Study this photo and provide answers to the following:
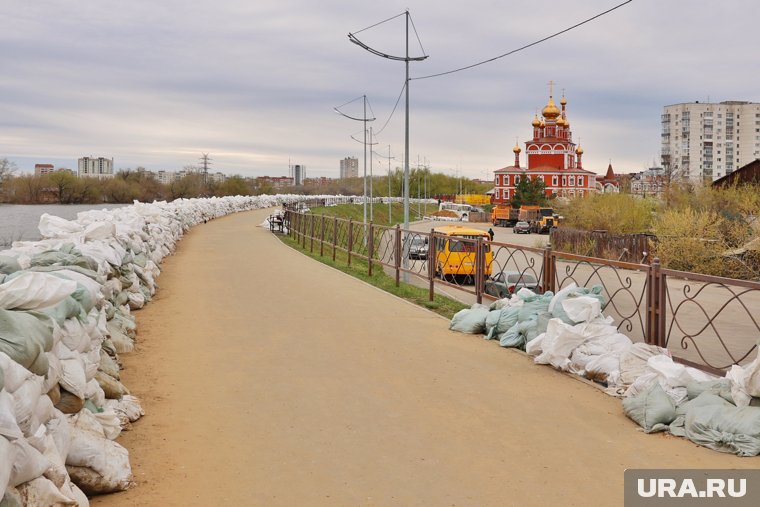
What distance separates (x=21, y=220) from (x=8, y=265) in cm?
3021

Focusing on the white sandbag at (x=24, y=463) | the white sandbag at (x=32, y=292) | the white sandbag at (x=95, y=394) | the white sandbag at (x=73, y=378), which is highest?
the white sandbag at (x=32, y=292)

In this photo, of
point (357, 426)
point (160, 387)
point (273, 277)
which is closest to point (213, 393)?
point (160, 387)

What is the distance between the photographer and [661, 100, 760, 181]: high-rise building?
108500 millimetres

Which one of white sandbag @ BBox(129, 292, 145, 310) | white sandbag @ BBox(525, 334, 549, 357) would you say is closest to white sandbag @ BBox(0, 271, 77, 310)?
white sandbag @ BBox(525, 334, 549, 357)

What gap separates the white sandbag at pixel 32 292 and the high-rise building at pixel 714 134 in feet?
376

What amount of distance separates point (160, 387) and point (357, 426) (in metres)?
1.94

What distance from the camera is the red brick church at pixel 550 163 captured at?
82000 millimetres

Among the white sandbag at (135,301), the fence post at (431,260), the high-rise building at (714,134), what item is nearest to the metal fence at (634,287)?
the fence post at (431,260)

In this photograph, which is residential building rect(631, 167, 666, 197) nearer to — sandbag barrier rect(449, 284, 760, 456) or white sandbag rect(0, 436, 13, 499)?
sandbag barrier rect(449, 284, 760, 456)

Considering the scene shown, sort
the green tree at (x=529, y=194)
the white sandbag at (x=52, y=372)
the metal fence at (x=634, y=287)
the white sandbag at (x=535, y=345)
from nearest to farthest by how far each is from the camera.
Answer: the white sandbag at (x=52, y=372) → the metal fence at (x=634, y=287) → the white sandbag at (x=535, y=345) → the green tree at (x=529, y=194)

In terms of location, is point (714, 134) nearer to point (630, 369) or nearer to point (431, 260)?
point (431, 260)

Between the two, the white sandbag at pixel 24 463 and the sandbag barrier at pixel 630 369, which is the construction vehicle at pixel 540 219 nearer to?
the sandbag barrier at pixel 630 369

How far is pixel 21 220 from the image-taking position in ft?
106

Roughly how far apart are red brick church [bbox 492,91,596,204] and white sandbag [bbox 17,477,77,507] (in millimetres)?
80090
